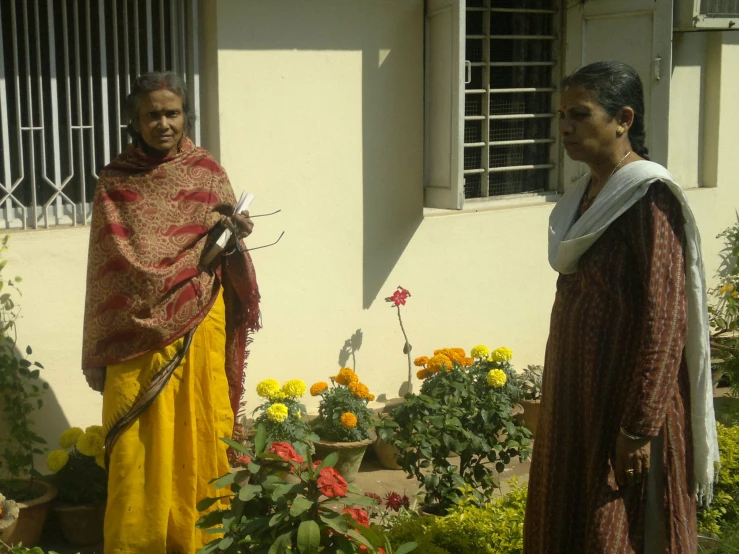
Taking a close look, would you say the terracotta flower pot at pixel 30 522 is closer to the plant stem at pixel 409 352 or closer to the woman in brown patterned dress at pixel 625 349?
the plant stem at pixel 409 352

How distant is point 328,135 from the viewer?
5.48 metres

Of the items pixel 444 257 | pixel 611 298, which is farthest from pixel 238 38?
pixel 611 298

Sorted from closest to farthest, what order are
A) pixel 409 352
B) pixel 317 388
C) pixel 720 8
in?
pixel 317 388
pixel 409 352
pixel 720 8

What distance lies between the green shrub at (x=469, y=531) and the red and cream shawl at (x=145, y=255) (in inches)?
44.5

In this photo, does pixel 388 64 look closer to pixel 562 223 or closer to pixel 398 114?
pixel 398 114

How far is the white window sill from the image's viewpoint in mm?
6066

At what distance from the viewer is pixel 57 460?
442cm

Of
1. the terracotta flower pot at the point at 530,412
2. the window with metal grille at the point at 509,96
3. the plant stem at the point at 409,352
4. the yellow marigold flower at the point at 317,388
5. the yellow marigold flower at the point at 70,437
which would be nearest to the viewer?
the yellow marigold flower at the point at 70,437

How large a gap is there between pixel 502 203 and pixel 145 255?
3119 millimetres

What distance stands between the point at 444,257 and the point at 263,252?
1.23m

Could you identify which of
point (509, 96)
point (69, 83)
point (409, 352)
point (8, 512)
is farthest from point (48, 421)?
point (509, 96)

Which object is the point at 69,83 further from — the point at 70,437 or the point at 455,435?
the point at 455,435

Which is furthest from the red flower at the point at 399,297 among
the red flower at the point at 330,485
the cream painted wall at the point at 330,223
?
the red flower at the point at 330,485

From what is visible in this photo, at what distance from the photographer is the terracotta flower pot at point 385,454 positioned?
18.1 feet
